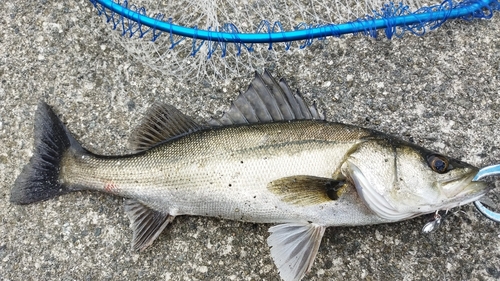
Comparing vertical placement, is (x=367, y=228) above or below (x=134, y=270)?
above

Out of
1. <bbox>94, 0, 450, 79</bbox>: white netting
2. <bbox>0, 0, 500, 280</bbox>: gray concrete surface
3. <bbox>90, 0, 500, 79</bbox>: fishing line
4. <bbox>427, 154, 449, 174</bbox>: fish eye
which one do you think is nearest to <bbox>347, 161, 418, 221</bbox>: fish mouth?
<bbox>427, 154, 449, 174</bbox>: fish eye

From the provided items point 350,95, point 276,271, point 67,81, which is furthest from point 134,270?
point 350,95

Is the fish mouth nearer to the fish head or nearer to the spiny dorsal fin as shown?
the fish head

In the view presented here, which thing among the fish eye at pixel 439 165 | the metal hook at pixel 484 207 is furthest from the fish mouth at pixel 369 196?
the metal hook at pixel 484 207

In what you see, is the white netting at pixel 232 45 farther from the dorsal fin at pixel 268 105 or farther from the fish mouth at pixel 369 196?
the fish mouth at pixel 369 196

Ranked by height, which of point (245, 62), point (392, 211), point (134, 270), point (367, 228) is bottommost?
point (134, 270)

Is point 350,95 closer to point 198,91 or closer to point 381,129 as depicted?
point 381,129

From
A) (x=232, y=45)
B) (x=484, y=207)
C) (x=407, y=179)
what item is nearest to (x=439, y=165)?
(x=407, y=179)

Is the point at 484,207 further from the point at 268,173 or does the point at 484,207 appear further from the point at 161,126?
the point at 161,126
